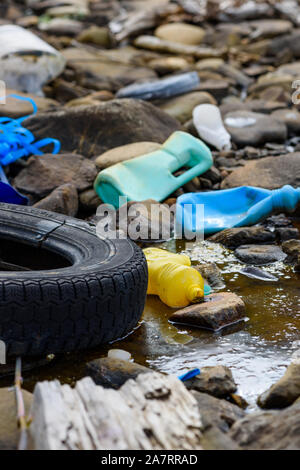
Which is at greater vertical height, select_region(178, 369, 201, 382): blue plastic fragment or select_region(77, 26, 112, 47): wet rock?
select_region(77, 26, 112, 47): wet rock

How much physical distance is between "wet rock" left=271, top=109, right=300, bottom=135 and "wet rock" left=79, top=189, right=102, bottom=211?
8.18 feet

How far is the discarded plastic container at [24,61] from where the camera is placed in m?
6.92

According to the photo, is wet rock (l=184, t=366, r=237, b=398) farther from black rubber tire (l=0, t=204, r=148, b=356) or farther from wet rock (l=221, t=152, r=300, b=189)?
wet rock (l=221, t=152, r=300, b=189)

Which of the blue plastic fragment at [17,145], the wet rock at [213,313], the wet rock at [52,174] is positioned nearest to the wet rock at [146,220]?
the wet rock at [52,174]

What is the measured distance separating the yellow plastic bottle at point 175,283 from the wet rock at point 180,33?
322 inches

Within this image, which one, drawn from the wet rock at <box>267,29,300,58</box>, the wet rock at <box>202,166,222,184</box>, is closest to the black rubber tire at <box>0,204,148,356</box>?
the wet rock at <box>202,166,222,184</box>

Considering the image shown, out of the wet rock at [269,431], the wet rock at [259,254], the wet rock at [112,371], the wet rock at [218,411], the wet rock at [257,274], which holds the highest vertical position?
the wet rock at [269,431]

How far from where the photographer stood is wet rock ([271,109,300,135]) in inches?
256

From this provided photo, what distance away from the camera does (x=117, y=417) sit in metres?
1.83

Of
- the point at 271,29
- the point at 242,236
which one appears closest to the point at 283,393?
the point at 242,236

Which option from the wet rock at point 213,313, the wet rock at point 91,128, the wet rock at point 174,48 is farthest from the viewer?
the wet rock at point 174,48

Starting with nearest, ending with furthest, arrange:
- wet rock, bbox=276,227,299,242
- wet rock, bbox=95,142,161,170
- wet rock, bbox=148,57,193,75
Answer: wet rock, bbox=276,227,299,242
wet rock, bbox=95,142,161,170
wet rock, bbox=148,57,193,75

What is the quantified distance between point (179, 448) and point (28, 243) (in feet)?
5.80

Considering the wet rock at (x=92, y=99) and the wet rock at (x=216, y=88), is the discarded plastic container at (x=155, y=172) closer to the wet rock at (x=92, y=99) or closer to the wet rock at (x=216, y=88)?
the wet rock at (x=92, y=99)
